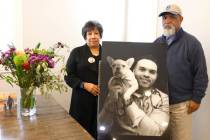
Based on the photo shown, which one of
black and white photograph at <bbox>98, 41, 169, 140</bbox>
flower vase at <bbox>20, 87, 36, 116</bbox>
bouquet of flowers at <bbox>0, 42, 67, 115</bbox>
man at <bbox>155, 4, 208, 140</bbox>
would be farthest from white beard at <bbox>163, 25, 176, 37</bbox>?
flower vase at <bbox>20, 87, 36, 116</bbox>

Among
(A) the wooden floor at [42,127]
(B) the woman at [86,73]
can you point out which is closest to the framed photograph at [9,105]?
(A) the wooden floor at [42,127]

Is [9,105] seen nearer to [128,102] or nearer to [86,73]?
[86,73]

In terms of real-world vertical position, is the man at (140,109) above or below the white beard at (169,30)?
below

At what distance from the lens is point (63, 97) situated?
3.03 m

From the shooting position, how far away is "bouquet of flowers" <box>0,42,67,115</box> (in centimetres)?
173

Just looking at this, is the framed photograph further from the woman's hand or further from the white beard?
the white beard

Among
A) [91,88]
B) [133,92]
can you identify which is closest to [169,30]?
Result: [133,92]

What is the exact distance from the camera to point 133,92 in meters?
1.88

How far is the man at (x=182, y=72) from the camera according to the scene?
2074 millimetres

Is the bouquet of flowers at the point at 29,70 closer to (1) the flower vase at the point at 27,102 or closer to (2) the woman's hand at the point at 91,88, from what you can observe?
(1) the flower vase at the point at 27,102

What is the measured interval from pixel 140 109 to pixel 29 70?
0.83 m

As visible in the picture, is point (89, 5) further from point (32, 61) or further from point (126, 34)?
point (32, 61)

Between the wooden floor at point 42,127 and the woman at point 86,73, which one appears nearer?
the wooden floor at point 42,127

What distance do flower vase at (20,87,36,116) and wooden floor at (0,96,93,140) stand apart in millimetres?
49
